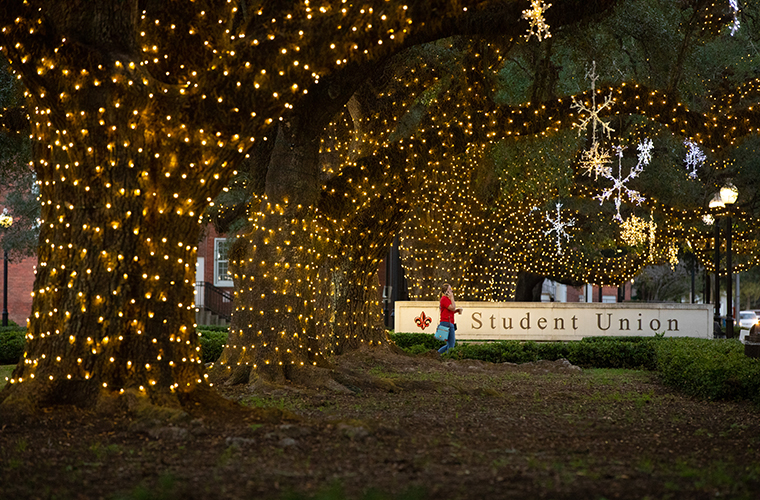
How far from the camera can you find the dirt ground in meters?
5.15

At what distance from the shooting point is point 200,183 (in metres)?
7.91

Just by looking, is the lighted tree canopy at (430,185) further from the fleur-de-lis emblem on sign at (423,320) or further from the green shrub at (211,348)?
the green shrub at (211,348)

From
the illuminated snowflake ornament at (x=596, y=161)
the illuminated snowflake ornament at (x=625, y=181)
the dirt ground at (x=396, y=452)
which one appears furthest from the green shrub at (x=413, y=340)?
the dirt ground at (x=396, y=452)

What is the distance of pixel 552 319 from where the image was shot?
66.0 ft

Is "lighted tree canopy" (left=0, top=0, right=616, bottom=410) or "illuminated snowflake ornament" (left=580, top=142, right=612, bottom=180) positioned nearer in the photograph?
"lighted tree canopy" (left=0, top=0, right=616, bottom=410)

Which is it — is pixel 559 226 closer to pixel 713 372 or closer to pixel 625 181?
pixel 625 181

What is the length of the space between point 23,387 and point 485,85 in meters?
8.14

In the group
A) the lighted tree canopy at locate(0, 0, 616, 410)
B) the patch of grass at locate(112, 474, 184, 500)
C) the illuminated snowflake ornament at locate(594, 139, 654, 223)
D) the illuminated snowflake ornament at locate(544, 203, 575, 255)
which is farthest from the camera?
the illuminated snowflake ornament at locate(544, 203, 575, 255)

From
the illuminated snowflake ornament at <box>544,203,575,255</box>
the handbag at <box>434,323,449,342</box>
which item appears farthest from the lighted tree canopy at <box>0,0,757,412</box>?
the illuminated snowflake ornament at <box>544,203,575,255</box>

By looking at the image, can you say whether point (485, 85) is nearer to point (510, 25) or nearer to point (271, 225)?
point (510, 25)

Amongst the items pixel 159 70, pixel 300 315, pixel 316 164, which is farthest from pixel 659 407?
pixel 159 70

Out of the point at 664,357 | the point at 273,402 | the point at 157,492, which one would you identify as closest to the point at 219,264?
the point at 664,357

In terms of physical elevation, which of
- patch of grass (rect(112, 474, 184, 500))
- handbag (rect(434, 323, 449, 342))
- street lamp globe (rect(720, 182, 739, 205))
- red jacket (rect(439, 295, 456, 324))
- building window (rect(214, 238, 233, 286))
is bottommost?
patch of grass (rect(112, 474, 184, 500))

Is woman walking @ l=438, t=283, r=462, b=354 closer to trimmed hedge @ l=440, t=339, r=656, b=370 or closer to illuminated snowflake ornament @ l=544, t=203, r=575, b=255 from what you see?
trimmed hedge @ l=440, t=339, r=656, b=370
